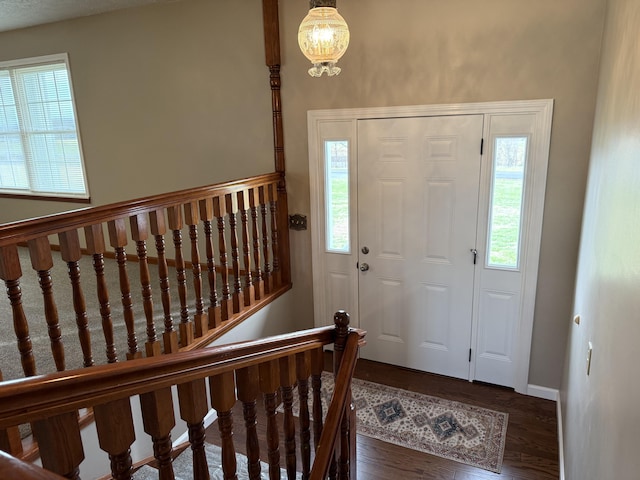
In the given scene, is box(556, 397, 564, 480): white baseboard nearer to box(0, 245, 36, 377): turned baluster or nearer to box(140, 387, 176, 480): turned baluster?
box(140, 387, 176, 480): turned baluster

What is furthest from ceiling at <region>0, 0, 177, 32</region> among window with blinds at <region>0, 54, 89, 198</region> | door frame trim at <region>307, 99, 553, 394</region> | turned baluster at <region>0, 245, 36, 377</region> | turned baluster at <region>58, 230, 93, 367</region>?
turned baluster at <region>0, 245, 36, 377</region>

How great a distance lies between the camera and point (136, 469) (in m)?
2.14

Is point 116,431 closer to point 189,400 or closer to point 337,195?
point 189,400

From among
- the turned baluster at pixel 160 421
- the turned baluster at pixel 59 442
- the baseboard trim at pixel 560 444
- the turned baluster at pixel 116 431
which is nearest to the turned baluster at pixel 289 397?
the turned baluster at pixel 160 421

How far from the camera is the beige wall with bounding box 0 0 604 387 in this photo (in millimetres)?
2748

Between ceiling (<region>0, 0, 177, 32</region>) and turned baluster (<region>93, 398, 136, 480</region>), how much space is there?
146 inches

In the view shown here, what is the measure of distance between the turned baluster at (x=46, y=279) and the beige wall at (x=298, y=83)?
6.86 ft

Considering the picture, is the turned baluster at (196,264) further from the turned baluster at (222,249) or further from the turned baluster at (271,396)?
the turned baluster at (271,396)

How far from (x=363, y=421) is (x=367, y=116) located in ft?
7.16

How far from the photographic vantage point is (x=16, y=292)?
1815 millimetres

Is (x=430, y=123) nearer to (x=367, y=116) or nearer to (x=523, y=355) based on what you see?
(x=367, y=116)

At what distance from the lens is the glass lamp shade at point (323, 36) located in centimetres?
234

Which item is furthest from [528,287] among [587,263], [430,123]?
[430,123]

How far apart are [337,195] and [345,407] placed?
2.17m
